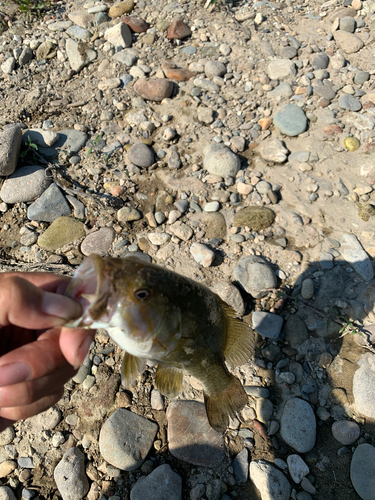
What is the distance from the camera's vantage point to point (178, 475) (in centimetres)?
305

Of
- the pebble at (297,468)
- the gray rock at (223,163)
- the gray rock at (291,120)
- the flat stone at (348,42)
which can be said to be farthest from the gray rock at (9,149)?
the flat stone at (348,42)

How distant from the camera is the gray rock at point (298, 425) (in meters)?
3.18

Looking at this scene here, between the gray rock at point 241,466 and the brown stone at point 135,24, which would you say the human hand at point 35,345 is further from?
the brown stone at point 135,24

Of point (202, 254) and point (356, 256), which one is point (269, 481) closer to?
point (202, 254)

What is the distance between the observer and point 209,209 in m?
4.63

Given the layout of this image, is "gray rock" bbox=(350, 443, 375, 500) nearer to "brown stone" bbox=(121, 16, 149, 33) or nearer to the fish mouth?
the fish mouth

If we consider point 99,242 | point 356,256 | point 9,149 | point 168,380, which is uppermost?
point 9,149

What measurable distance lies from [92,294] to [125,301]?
162 millimetres

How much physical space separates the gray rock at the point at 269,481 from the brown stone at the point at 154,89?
16.7 ft

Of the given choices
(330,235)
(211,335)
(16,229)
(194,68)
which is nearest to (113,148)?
(16,229)

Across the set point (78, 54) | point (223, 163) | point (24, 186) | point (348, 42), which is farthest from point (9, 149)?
point (348, 42)

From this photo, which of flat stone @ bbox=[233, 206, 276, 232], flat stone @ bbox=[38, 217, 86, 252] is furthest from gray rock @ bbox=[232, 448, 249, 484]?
flat stone @ bbox=[38, 217, 86, 252]

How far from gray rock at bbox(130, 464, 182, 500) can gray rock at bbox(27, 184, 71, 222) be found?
10.3ft

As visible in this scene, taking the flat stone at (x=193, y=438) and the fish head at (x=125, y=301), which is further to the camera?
the flat stone at (x=193, y=438)
